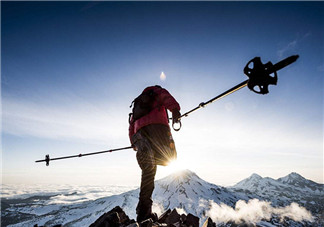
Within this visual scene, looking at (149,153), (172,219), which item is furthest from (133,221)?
(149,153)

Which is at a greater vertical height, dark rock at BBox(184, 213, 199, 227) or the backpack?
the backpack

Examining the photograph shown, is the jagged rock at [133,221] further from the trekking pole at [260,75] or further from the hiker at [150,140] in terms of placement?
the trekking pole at [260,75]

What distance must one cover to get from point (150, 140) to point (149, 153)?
0.41m

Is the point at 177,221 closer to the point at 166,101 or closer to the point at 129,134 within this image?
the point at 129,134

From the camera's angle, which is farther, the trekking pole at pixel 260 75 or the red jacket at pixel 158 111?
the red jacket at pixel 158 111

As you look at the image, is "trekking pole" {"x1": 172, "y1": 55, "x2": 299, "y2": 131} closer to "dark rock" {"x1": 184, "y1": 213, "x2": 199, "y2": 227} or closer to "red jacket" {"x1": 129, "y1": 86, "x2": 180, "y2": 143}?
"red jacket" {"x1": 129, "y1": 86, "x2": 180, "y2": 143}

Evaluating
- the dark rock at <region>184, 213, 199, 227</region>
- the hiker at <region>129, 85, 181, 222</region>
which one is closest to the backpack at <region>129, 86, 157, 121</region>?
the hiker at <region>129, 85, 181, 222</region>

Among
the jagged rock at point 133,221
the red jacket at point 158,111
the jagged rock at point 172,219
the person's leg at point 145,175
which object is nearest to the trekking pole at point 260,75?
the red jacket at point 158,111

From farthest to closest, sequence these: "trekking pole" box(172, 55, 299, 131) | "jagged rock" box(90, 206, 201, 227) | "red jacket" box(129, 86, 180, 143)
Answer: "red jacket" box(129, 86, 180, 143)
"jagged rock" box(90, 206, 201, 227)
"trekking pole" box(172, 55, 299, 131)

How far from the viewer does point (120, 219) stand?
19.2 ft

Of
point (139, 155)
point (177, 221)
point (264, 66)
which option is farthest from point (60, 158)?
point (264, 66)

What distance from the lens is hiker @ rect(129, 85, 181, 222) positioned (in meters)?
→ 5.58

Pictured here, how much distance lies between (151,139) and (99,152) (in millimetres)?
4373

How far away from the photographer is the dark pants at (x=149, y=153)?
18.3 ft
